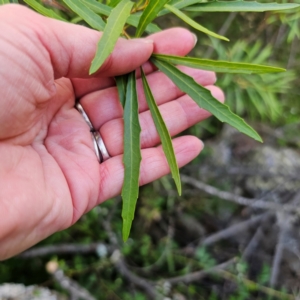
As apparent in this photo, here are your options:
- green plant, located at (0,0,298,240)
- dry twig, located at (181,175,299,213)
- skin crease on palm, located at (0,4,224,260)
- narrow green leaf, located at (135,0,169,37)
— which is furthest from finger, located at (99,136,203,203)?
dry twig, located at (181,175,299,213)

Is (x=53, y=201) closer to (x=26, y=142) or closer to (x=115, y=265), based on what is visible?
(x=26, y=142)

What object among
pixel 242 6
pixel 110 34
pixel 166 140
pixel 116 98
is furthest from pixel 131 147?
pixel 242 6

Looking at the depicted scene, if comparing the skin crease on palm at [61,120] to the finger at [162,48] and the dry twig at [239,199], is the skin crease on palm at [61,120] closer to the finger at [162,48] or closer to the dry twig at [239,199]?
the finger at [162,48]

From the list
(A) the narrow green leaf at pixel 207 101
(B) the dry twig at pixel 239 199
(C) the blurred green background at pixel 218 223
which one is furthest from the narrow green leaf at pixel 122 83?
(B) the dry twig at pixel 239 199

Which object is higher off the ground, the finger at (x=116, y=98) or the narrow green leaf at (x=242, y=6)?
the narrow green leaf at (x=242, y=6)

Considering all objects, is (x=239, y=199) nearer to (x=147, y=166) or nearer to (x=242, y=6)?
(x=147, y=166)

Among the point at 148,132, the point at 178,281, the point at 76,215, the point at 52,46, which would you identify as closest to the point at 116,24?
the point at 52,46

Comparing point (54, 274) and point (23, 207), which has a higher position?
point (23, 207)
